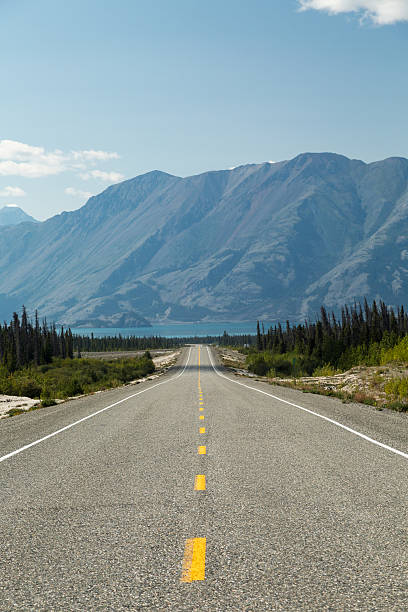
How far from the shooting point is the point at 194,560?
4.85 meters

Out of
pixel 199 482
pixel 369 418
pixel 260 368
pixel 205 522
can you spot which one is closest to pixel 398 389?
pixel 369 418

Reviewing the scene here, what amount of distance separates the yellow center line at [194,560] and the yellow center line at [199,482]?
6.63 feet

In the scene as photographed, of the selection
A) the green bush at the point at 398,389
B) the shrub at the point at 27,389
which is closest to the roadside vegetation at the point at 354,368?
the green bush at the point at 398,389

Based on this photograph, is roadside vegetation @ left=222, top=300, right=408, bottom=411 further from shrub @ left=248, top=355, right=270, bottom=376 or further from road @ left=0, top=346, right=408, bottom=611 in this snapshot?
road @ left=0, top=346, right=408, bottom=611

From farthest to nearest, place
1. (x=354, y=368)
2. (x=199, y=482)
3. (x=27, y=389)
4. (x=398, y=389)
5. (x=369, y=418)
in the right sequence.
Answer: (x=354, y=368)
(x=27, y=389)
(x=398, y=389)
(x=369, y=418)
(x=199, y=482)

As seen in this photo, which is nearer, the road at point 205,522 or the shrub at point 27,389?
the road at point 205,522

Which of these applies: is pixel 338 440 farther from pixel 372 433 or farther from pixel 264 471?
pixel 264 471

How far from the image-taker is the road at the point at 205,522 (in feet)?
13.9

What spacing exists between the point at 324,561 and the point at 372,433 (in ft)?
25.9

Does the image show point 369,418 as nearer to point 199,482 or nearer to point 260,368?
point 199,482

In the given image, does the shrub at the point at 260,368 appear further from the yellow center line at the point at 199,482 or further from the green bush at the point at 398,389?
the yellow center line at the point at 199,482

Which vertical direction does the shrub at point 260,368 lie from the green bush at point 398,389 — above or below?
below

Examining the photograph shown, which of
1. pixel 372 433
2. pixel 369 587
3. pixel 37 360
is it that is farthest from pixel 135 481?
pixel 37 360

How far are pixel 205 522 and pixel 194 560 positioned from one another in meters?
1.10
